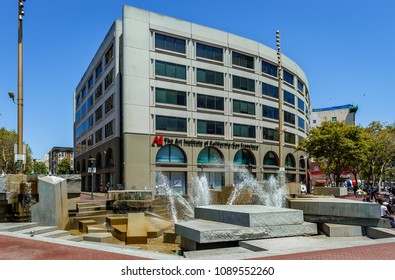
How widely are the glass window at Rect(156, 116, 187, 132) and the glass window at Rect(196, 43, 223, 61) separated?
8.70 meters

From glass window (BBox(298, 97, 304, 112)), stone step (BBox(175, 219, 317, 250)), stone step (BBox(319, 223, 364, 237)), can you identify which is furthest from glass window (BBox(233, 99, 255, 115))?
stone step (BBox(175, 219, 317, 250))

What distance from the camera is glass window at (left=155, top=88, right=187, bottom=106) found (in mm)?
41622

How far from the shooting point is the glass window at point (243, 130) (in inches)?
1885

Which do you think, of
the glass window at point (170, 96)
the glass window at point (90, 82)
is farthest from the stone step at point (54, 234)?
the glass window at point (90, 82)

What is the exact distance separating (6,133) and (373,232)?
59.6 m

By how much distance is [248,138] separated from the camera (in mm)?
49094

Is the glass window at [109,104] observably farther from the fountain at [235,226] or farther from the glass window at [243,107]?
the fountain at [235,226]

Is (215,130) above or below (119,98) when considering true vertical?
below

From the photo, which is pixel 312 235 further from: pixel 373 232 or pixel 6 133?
pixel 6 133

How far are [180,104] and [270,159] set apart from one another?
17.2 meters

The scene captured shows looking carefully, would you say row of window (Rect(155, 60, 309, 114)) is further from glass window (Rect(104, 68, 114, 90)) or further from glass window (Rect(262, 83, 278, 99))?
glass window (Rect(104, 68, 114, 90))

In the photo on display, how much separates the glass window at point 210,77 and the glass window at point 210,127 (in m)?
5.00
